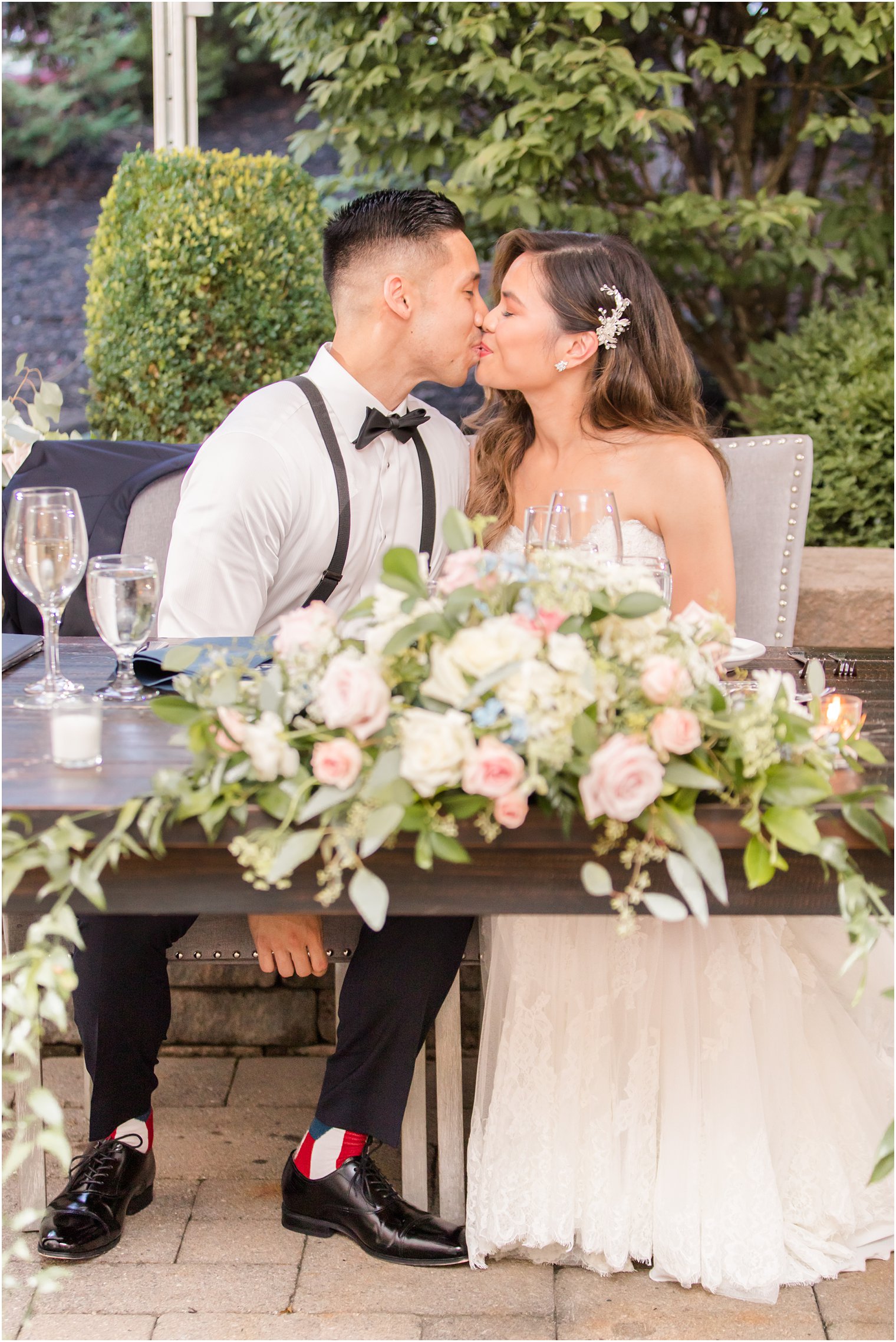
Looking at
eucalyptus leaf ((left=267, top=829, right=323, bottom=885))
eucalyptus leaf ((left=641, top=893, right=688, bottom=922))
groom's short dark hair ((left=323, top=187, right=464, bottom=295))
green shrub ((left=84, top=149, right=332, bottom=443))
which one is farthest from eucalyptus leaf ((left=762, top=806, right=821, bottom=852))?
green shrub ((left=84, top=149, right=332, bottom=443))

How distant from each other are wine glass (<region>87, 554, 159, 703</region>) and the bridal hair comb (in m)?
1.44

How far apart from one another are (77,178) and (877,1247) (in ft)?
21.9

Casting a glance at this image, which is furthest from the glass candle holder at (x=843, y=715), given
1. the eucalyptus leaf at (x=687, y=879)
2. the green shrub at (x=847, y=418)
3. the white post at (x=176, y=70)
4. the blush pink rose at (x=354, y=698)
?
the white post at (x=176, y=70)

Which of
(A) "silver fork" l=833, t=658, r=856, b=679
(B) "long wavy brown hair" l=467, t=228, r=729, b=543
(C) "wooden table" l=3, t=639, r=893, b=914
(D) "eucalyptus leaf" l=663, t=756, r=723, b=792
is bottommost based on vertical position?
(C) "wooden table" l=3, t=639, r=893, b=914

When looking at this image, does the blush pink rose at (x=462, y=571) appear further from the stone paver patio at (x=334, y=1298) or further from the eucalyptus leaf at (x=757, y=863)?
the stone paver patio at (x=334, y=1298)

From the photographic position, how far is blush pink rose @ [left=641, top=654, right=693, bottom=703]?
1279mm

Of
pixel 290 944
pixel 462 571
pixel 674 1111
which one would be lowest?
pixel 674 1111

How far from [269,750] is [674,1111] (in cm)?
96

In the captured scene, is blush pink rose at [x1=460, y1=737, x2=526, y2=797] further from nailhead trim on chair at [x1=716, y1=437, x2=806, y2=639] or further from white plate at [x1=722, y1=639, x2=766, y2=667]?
nailhead trim on chair at [x1=716, y1=437, x2=806, y2=639]

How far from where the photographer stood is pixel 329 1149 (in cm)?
203

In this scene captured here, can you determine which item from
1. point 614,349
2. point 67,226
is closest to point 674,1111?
point 614,349

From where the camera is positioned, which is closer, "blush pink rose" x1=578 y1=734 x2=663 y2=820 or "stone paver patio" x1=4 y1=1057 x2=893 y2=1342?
"blush pink rose" x1=578 y1=734 x2=663 y2=820

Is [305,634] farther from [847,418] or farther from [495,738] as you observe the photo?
[847,418]

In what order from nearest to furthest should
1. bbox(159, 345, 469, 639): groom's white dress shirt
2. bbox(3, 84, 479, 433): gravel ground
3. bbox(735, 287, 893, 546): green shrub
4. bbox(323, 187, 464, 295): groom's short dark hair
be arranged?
bbox(159, 345, 469, 639): groom's white dress shirt → bbox(323, 187, 464, 295): groom's short dark hair → bbox(735, 287, 893, 546): green shrub → bbox(3, 84, 479, 433): gravel ground
